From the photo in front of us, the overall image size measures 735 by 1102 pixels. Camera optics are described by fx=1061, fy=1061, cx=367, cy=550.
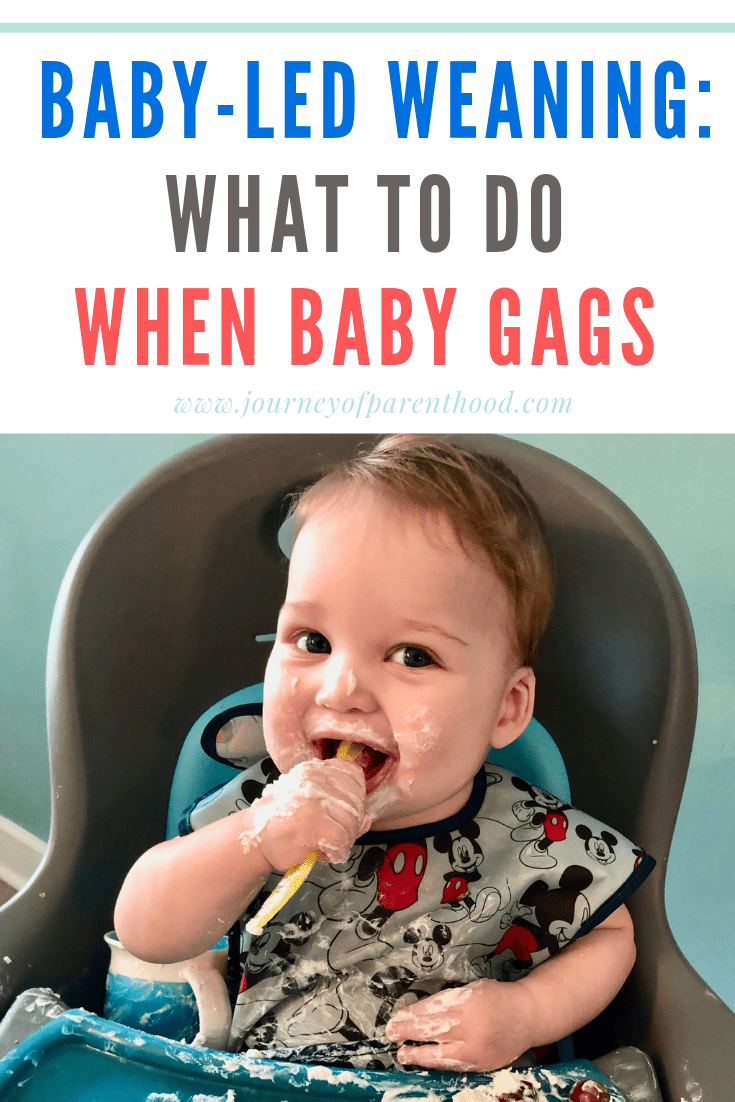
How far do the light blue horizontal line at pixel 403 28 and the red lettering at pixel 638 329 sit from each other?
0.24 metres

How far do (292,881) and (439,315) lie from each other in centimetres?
62

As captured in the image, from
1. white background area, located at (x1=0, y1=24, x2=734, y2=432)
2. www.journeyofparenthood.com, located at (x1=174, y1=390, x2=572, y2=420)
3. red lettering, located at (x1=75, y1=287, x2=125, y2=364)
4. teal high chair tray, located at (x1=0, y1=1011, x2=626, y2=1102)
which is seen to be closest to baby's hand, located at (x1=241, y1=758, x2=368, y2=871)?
teal high chair tray, located at (x1=0, y1=1011, x2=626, y2=1102)

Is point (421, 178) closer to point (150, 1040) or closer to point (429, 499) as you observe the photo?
point (429, 499)

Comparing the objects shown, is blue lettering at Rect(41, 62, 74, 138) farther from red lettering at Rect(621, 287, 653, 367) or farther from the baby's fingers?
the baby's fingers

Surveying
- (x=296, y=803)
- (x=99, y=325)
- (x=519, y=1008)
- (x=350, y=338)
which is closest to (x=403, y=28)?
(x=350, y=338)

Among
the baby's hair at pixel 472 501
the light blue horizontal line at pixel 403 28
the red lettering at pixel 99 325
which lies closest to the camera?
the baby's hair at pixel 472 501

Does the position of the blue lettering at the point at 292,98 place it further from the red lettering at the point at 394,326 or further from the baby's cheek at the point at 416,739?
the baby's cheek at the point at 416,739

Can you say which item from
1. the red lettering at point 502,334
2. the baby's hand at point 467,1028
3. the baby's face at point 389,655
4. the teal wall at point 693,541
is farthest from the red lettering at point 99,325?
the baby's hand at point 467,1028

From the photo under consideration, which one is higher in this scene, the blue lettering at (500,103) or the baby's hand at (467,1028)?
the blue lettering at (500,103)

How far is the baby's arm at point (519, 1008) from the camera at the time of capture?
65 cm

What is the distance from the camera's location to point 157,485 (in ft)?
2.69

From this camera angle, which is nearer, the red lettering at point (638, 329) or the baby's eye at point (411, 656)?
the baby's eye at point (411, 656)

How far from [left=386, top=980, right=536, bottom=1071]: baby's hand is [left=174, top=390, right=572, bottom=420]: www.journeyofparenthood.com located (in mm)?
569

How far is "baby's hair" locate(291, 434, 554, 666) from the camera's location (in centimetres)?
71
